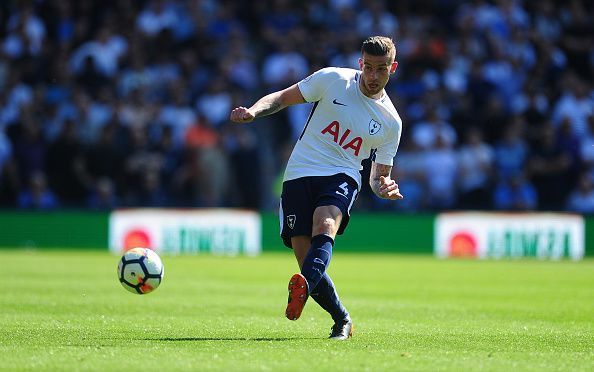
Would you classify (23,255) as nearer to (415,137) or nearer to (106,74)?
(106,74)

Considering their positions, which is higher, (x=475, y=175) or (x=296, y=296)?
(x=475, y=175)

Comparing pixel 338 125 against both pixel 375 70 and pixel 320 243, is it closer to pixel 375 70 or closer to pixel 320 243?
pixel 375 70

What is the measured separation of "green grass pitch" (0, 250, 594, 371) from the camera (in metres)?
7.46

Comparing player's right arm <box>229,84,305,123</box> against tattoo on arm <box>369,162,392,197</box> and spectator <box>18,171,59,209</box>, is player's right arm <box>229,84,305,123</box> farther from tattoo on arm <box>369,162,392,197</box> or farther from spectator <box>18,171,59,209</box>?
spectator <box>18,171,59,209</box>

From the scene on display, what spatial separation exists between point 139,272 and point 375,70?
9.48ft

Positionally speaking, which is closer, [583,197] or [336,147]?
[336,147]

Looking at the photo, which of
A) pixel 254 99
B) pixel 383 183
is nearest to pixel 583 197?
pixel 254 99

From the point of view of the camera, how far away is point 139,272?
9.72m

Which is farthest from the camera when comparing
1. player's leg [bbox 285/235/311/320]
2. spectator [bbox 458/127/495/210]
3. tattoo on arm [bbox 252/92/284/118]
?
spectator [bbox 458/127/495/210]

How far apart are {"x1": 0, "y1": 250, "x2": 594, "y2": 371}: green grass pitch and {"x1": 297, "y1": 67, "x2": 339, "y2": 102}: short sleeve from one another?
2.06 metres

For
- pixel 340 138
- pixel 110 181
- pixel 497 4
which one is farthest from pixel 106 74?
pixel 340 138

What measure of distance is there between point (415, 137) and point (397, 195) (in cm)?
1507

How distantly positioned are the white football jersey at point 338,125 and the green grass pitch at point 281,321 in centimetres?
148

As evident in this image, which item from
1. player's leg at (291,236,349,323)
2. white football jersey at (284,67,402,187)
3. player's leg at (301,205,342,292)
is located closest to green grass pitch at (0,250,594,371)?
player's leg at (291,236,349,323)
